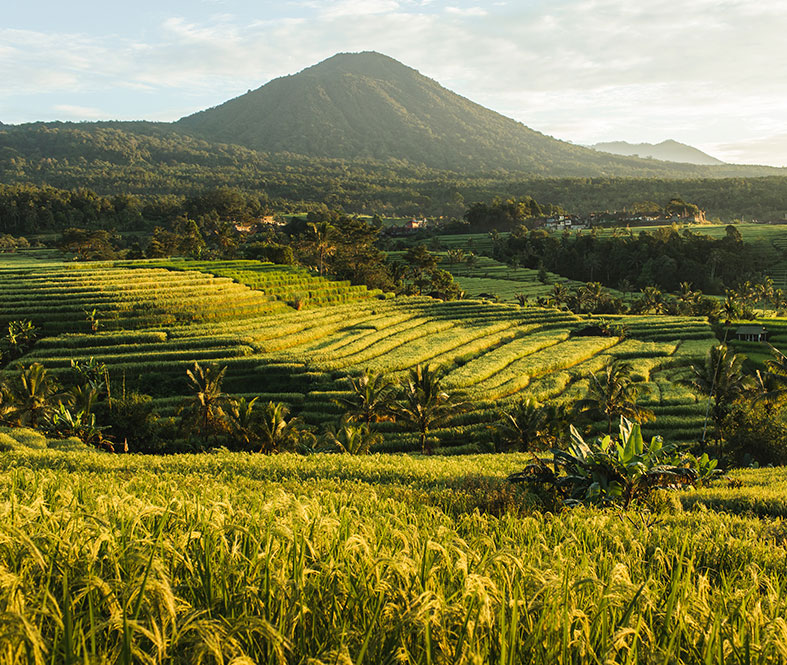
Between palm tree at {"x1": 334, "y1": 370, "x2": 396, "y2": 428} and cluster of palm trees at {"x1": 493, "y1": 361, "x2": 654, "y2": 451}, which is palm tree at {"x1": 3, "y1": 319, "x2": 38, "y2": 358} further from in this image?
cluster of palm trees at {"x1": 493, "y1": 361, "x2": 654, "y2": 451}

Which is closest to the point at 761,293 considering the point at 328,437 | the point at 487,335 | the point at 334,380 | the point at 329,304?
the point at 487,335

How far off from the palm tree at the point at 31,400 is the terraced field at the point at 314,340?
9.41 metres

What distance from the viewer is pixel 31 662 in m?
2.96

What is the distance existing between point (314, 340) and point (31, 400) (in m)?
30.4

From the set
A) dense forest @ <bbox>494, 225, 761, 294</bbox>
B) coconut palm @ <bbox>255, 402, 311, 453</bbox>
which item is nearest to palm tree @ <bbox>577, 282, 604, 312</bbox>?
dense forest @ <bbox>494, 225, 761, 294</bbox>

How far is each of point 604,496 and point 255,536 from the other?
8.17 metres

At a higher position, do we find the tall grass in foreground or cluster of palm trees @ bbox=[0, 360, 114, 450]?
the tall grass in foreground

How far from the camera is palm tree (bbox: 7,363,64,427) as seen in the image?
37.3m

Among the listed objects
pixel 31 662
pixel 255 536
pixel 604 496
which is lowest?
pixel 604 496

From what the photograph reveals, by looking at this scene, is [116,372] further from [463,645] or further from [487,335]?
[463,645]

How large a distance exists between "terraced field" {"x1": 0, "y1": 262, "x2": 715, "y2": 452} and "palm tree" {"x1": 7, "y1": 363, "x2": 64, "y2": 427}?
9413mm

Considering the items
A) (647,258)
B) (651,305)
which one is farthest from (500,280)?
(651,305)

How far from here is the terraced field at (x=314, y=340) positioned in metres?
47.2

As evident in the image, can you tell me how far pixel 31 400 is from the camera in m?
38.2
